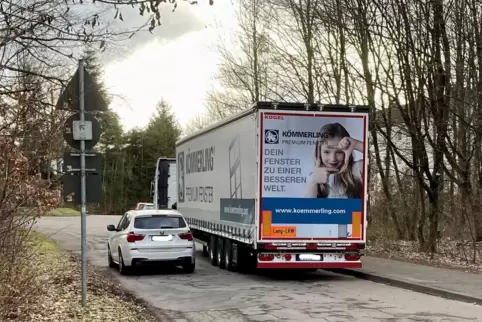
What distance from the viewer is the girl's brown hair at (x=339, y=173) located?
47.1 feet

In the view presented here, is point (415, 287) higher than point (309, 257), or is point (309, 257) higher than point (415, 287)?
point (309, 257)

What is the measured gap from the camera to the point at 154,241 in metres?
15.8

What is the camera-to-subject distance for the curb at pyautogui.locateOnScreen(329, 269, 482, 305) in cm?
1146

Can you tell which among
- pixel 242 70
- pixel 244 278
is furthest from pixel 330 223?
pixel 242 70

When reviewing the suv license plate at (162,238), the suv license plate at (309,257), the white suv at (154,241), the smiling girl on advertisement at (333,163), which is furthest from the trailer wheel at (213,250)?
the smiling girl on advertisement at (333,163)

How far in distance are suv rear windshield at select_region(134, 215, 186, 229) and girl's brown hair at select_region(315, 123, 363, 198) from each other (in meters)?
3.84

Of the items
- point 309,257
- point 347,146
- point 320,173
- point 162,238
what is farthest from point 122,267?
point 347,146

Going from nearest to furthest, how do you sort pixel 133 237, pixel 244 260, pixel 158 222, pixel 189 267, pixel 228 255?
pixel 133 237
pixel 244 260
pixel 158 222
pixel 189 267
pixel 228 255

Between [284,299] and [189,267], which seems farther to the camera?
[189,267]

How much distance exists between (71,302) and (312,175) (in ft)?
20.5

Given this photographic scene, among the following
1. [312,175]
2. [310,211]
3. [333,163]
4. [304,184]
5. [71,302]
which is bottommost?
[71,302]

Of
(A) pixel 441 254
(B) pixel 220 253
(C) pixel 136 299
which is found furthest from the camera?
(A) pixel 441 254

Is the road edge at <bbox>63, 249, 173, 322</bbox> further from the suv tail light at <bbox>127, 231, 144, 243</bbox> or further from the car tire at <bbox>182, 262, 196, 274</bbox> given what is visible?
the car tire at <bbox>182, 262, 196, 274</bbox>

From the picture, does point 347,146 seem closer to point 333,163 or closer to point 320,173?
point 333,163
